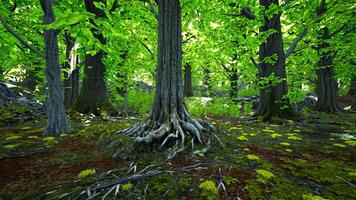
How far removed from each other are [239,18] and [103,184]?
9.11 metres

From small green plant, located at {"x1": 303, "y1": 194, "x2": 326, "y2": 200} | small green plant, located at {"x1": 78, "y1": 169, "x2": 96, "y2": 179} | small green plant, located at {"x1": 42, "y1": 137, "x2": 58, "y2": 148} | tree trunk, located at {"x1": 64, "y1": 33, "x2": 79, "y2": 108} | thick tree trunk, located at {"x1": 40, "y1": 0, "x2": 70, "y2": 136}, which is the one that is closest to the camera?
small green plant, located at {"x1": 303, "y1": 194, "x2": 326, "y2": 200}

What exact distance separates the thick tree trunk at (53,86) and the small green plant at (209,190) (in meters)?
5.01

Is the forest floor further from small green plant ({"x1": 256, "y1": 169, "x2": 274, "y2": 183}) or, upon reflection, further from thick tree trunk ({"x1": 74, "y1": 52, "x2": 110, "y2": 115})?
thick tree trunk ({"x1": 74, "y1": 52, "x2": 110, "y2": 115})

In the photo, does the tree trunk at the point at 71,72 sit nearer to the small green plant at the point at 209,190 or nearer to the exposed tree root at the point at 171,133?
the exposed tree root at the point at 171,133

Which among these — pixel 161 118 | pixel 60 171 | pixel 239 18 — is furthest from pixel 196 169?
pixel 239 18

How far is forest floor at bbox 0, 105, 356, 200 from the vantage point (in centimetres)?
242

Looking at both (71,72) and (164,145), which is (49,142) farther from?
(71,72)

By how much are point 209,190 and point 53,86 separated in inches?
211

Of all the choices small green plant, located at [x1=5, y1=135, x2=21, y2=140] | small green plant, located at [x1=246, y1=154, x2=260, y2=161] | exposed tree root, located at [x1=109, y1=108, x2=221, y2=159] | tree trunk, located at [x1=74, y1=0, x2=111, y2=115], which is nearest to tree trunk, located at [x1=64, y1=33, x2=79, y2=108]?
tree trunk, located at [x1=74, y1=0, x2=111, y2=115]

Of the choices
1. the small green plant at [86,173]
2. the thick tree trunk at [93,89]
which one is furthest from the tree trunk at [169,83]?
the thick tree trunk at [93,89]

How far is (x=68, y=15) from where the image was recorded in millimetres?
3006

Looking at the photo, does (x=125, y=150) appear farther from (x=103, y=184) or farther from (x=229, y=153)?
(x=229, y=153)

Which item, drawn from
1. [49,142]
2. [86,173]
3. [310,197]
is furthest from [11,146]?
[310,197]

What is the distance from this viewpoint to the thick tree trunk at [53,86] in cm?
525
